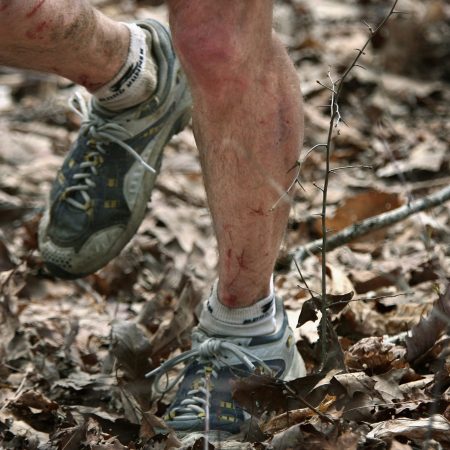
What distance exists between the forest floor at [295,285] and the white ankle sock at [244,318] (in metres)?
0.11

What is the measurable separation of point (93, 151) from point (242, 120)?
0.93 metres

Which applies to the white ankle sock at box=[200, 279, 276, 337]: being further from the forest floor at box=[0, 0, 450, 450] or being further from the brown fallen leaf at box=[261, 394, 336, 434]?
the brown fallen leaf at box=[261, 394, 336, 434]

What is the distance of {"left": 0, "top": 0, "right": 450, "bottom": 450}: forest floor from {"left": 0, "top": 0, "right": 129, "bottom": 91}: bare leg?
743 mm

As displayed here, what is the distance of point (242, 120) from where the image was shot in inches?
96.4

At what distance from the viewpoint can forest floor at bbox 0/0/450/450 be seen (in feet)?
8.30

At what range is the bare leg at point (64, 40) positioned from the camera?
266cm

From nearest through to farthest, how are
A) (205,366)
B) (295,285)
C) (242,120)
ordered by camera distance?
(242,120)
(205,366)
(295,285)

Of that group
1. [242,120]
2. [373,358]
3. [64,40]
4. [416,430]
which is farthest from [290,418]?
[64,40]

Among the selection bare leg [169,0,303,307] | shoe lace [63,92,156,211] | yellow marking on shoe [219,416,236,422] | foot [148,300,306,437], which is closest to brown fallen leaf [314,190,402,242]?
shoe lace [63,92,156,211]

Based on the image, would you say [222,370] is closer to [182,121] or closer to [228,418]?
[228,418]

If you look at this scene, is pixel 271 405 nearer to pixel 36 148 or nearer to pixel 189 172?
pixel 189 172

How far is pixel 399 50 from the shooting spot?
6.40 meters

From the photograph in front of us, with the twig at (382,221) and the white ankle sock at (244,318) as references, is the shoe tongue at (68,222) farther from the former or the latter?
→ the twig at (382,221)

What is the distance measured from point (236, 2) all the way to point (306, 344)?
127 centimetres
